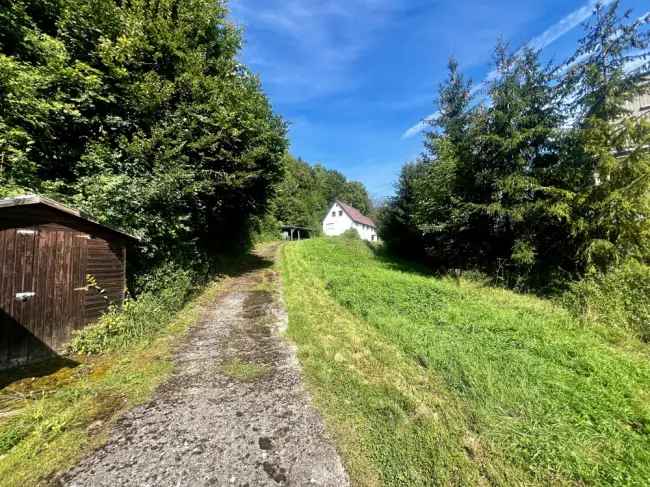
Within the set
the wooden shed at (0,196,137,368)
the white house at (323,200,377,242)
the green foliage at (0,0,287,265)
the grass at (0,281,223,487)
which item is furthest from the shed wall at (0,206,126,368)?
the white house at (323,200,377,242)

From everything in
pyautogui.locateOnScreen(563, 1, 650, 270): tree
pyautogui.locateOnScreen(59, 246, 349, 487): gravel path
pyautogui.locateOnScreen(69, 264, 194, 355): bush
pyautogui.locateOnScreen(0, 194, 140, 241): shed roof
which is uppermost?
pyautogui.locateOnScreen(563, 1, 650, 270): tree

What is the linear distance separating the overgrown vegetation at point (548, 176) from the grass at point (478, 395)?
13.4 ft

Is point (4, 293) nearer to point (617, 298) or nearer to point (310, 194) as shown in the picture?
point (617, 298)

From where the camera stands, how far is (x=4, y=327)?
12.8 feet

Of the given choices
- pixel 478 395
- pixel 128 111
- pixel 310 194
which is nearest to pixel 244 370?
pixel 478 395

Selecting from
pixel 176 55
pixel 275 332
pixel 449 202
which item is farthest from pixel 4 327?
pixel 449 202

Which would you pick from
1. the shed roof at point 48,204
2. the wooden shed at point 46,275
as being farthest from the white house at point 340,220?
the wooden shed at point 46,275

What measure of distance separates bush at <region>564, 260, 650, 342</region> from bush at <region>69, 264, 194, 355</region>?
→ 957 cm

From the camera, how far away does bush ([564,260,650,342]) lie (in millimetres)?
5422

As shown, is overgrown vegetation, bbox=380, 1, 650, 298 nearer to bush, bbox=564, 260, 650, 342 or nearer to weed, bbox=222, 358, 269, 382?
bush, bbox=564, 260, 650, 342

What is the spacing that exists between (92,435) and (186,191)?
19.0 ft

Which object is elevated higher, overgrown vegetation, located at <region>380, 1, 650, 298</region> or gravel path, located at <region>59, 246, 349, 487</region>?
overgrown vegetation, located at <region>380, 1, 650, 298</region>

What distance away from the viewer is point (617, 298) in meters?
6.17

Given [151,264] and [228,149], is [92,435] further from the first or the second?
[228,149]
